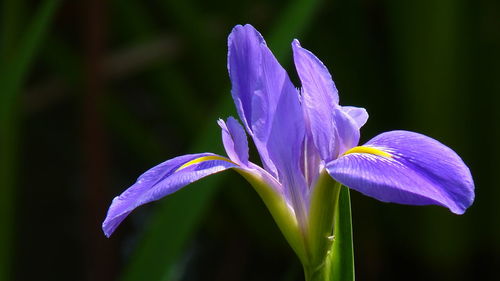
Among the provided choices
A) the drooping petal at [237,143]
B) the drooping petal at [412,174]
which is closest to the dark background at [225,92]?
the drooping petal at [237,143]

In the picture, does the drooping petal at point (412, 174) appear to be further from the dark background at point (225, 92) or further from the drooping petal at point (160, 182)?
the dark background at point (225, 92)

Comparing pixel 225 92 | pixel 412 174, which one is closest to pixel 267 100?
pixel 412 174

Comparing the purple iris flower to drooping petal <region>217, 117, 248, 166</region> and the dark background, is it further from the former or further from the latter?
the dark background

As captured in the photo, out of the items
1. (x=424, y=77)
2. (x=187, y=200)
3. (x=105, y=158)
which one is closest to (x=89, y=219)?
(x=105, y=158)

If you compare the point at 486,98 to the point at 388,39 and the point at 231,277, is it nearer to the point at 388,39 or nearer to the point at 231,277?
the point at 388,39

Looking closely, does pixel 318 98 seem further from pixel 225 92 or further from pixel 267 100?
pixel 225 92

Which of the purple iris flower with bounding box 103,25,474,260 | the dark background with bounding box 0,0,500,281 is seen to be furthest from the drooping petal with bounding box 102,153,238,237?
the dark background with bounding box 0,0,500,281
